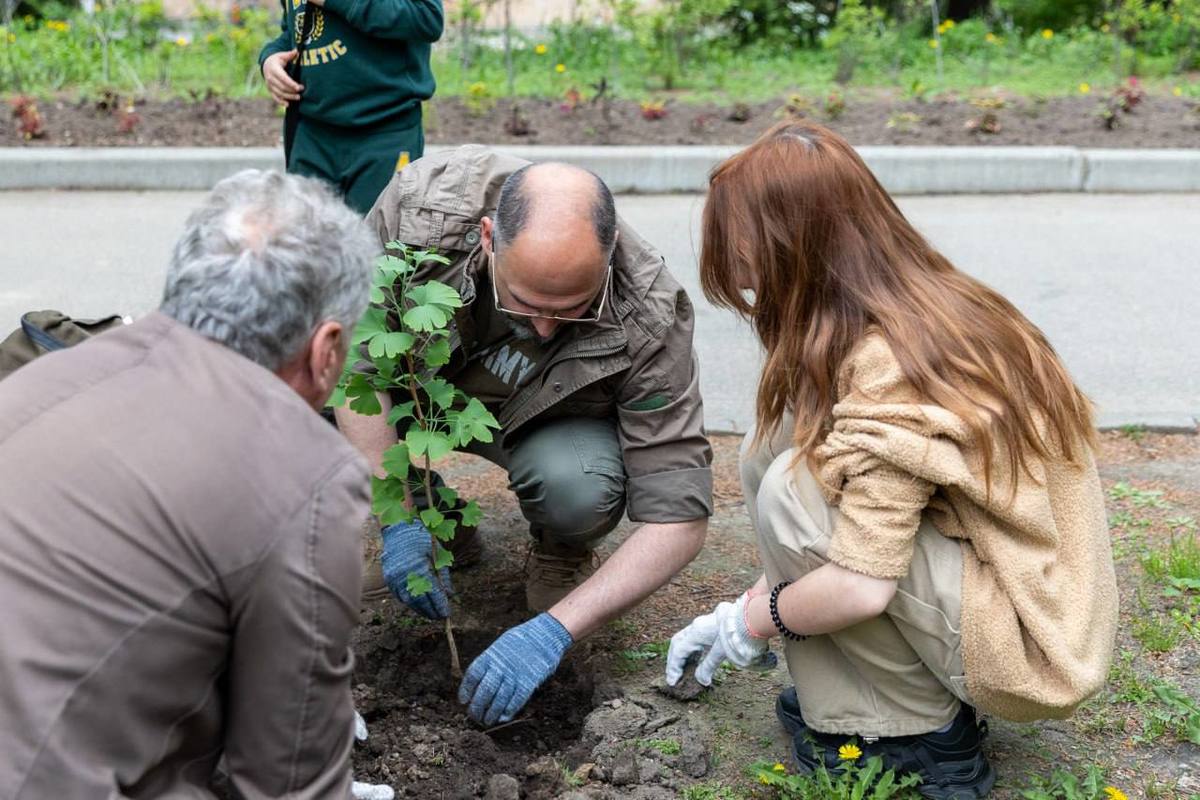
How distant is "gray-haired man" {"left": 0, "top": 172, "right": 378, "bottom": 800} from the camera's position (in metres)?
1.47

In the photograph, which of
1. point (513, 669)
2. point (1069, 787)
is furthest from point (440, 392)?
point (1069, 787)

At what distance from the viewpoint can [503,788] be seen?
2398 millimetres

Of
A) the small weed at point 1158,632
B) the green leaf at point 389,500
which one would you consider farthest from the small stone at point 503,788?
the small weed at point 1158,632

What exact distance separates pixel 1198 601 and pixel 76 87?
7010 mm

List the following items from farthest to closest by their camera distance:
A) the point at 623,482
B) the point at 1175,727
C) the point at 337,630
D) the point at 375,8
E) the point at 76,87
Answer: the point at 76,87
the point at 375,8
the point at 623,482
the point at 1175,727
the point at 337,630

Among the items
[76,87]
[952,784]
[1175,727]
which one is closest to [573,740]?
[952,784]

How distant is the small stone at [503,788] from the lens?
2.39 meters

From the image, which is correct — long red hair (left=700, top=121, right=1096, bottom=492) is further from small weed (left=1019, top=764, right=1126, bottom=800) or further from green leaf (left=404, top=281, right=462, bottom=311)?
small weed (left=1019, top=764, right=1126, bottom=800)

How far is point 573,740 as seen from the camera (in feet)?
8.89

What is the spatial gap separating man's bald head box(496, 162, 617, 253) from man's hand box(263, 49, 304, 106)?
5.27 feet

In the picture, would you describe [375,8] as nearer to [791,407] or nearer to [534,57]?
[791,407]

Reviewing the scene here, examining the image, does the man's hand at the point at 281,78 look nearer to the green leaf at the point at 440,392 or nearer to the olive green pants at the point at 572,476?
the olive green pants at the point at 572,476

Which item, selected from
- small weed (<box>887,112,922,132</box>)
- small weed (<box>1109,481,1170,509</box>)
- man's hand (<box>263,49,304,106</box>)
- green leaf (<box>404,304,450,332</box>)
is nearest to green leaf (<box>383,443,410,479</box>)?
green leaf (<box>404,304,450,332</box>)

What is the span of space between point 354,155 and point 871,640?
2.37 meters
